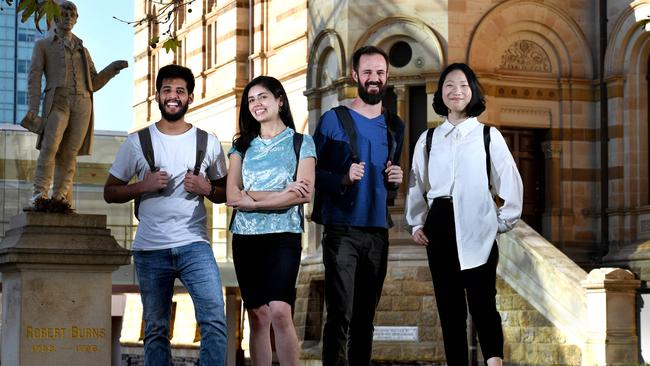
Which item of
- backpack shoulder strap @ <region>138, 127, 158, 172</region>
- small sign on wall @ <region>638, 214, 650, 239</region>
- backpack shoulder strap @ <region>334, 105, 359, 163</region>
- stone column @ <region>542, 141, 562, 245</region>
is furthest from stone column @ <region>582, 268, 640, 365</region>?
backpack shoulder strap @ <region>138, 127, 158, 172</region>

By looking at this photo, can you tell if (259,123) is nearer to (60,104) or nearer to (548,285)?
(60,104)

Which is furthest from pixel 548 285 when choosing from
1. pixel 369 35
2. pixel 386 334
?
pixel 369 35

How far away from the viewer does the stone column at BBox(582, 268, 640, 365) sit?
20.9m

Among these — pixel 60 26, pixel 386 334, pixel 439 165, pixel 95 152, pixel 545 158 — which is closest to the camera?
pixel 439 165

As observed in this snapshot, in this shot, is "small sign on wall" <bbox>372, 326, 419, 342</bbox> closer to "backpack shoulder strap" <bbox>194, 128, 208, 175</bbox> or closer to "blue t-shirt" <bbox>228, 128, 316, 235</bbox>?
"backpack shoulder strap" <bbox>194, 128, 208, 175</bbox>

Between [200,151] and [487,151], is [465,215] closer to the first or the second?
[487,151]

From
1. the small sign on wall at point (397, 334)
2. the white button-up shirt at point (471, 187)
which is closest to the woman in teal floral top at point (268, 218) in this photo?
the white button-up shirt at point (471, 187)

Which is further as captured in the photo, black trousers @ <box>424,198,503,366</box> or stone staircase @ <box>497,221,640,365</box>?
stone staircase @ <box>497,221,640,365</box>

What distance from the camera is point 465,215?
9.60 metres

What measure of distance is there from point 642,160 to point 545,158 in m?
1.78

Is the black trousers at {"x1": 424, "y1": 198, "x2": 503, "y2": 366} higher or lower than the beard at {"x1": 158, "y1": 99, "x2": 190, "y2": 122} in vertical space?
A: lower

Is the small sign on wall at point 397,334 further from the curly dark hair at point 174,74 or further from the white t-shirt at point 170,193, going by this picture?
the curly dark hair at point 174,74

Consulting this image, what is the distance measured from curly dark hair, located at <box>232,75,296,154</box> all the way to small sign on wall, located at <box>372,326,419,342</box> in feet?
48.9

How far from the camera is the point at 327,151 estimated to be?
33.2 ft
